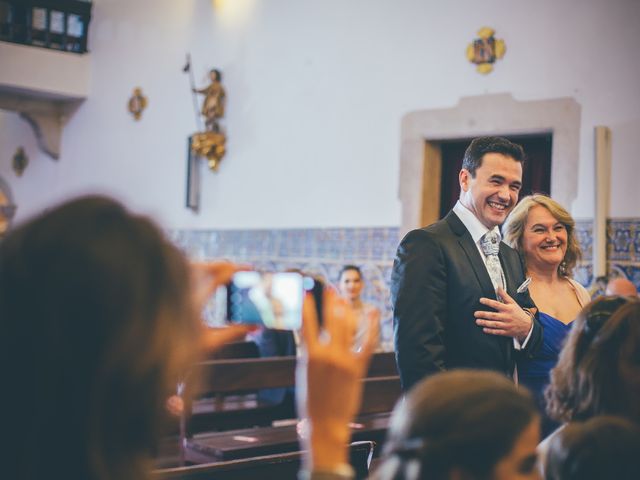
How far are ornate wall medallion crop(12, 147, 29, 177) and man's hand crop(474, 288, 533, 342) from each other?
10369mm

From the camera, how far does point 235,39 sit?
9102 mm

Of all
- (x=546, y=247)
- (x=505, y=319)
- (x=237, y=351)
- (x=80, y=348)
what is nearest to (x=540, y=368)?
(x=505, y=319)

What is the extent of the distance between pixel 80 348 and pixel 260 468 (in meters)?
1.96

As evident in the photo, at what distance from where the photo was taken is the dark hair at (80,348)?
92 cm

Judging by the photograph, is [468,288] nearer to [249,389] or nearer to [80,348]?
[80,348]

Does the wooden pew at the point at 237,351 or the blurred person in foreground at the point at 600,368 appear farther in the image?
the wooden pew at the point at 237,351

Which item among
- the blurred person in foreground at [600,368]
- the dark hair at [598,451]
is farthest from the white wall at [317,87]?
the dark hair at [598,451]

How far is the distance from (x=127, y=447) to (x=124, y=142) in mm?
9924

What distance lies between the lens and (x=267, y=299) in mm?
8836

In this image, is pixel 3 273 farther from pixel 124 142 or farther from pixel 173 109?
pixel 124 142

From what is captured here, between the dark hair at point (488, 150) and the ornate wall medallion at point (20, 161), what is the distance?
10.1 m

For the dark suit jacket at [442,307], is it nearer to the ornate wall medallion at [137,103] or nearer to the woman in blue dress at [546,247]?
the woman in blue dress at [546,247]

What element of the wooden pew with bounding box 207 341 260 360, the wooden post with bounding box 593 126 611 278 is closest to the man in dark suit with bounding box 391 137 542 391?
the wooden post with bounding box 593 126 611 278

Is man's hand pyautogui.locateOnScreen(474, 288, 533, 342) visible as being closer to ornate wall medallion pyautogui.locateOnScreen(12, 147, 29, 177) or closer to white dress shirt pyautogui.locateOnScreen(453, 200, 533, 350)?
white dress shirt pyautogui.locateOnScreen(453, 200, 533, 350)
